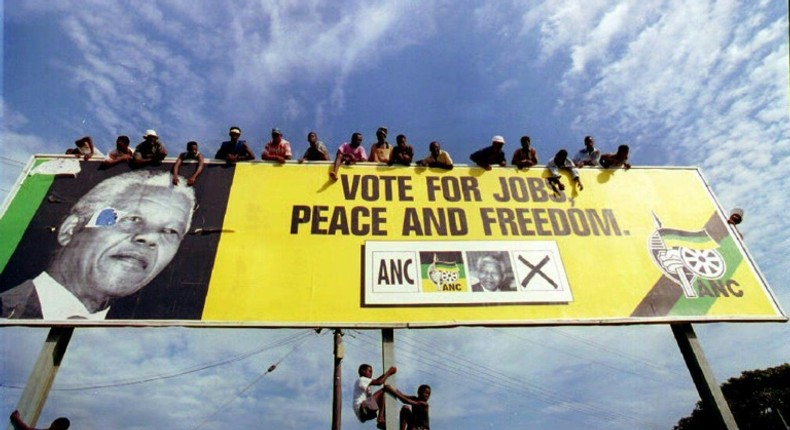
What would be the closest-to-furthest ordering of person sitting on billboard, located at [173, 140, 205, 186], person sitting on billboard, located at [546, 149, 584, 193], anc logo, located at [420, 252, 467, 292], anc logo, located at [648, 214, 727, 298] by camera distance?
anc logo, located at [420, 252, 467, 292], anc logo, located at [648, 214, 727, 298], person sitting on billboard, located at [173, 140, 205, 186], person sitting on billboard, located at [546, 149, 584, 193]

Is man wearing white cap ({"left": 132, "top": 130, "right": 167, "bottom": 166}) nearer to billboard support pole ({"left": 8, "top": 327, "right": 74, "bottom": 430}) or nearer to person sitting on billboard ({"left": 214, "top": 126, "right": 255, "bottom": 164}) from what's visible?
person sitting on billboard ({"left": 214, "top": 126, "right": 255, "bottom": 164})

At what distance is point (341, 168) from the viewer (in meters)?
7.14

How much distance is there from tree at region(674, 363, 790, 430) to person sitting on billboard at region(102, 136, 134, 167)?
47.8 meters

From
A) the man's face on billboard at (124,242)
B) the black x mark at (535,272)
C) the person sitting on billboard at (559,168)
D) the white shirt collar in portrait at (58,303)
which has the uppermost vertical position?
the person sitting on billboard at (559,168)

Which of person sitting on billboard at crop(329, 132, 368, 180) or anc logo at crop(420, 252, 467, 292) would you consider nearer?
anc logo at crop(420, 252, 467, 292)

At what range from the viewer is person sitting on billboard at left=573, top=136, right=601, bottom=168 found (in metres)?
7.73

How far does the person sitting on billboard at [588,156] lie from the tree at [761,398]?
139 ft

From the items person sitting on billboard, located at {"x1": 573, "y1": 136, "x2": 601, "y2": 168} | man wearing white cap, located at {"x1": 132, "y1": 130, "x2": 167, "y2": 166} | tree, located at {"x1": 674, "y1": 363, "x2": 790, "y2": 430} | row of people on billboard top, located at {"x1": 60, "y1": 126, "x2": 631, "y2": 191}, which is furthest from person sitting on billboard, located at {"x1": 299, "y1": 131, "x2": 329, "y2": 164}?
tree, located at {"x1": 674, "y1": 363, "x2": 790, "y2": 430}

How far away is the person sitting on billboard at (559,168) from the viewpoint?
7285mm

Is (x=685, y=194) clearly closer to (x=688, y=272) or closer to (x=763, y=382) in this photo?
(x=688, y=272)

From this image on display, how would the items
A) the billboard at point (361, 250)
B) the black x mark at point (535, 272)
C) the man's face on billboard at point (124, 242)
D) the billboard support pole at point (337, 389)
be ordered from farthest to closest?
1. the billboard support pole at point (337, 389)
2. the black x mark at point (535, 272)
3. the man's face on billboard at point (124, 242)
4. the billboard at point (361, 250)

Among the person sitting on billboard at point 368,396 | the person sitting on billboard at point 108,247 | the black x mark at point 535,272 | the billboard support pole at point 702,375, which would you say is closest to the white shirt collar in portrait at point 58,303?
the person sitting on billboard at point 108,247

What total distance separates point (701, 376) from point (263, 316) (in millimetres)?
5868

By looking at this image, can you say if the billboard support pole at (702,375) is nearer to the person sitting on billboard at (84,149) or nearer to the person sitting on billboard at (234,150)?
the person sitting on billboard at (234,150)
